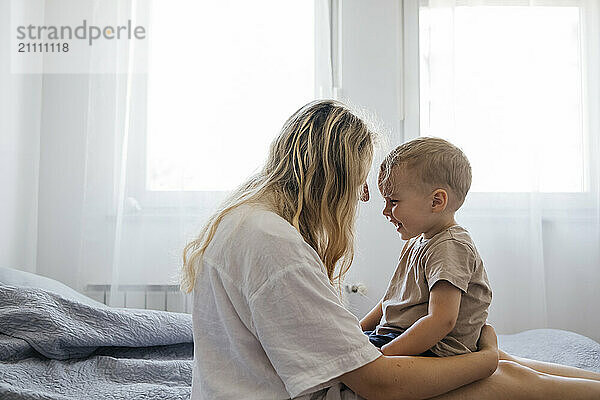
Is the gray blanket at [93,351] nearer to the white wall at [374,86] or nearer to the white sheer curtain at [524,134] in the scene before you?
the white sheer curtain at [524,134]

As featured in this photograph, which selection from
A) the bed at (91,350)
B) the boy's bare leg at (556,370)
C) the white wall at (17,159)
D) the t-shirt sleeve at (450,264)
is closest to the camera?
the t-shirt sleeve at (450,264)

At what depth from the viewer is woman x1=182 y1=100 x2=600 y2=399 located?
104cm

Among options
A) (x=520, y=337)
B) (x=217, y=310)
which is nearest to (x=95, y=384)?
(x=217, y=310)

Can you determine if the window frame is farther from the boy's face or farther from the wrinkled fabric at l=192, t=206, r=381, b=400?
the wrinkled fabric at l=192, t=206, r=381, b=400

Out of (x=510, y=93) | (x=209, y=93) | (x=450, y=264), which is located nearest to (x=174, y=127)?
(x=209, y=93)

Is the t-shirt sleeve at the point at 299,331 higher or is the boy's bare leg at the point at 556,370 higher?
the t-shirt sleeve at the point at 299,331

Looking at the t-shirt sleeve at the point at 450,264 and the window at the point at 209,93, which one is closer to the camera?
the t-shirt sleeve at the point at 450,264

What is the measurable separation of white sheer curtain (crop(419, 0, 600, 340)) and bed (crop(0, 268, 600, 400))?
0.74m

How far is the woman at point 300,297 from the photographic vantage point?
3.42 ft

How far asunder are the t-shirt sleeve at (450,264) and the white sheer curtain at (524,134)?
1365 mm

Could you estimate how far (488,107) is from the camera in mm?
2654

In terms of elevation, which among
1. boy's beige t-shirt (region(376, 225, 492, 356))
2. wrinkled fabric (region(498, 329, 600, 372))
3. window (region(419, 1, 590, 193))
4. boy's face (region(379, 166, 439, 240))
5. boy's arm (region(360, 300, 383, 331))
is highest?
window (region(419, 1, 590, 193))

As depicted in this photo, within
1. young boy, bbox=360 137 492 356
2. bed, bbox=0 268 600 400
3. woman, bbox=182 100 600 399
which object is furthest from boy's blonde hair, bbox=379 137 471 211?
bed, bbox=0 268 600 400

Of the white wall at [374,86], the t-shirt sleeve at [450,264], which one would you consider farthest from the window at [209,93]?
the t-shirt sleeve at [450,264]
